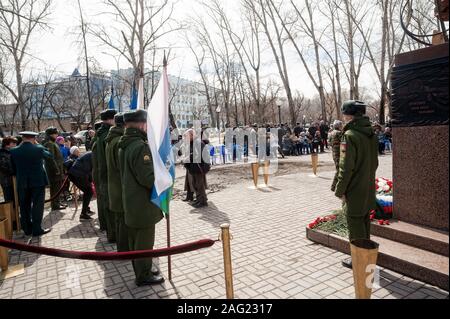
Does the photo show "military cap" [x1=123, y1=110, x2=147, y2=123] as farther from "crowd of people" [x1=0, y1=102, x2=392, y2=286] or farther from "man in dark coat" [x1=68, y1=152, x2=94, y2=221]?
"man in dark coat" [x1=68, y1=152, x2=94, y2=221]

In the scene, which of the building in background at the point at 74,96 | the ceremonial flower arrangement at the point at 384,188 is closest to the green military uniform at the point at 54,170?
the ceremonial flower arrangement at the point at 384,188

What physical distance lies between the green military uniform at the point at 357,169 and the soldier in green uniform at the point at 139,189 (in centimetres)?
231

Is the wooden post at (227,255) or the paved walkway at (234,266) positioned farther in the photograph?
the paved walkway at (234,266)

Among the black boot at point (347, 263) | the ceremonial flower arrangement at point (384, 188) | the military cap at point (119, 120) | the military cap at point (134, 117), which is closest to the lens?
the military cap at point (134, 117)

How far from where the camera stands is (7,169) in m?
6.80

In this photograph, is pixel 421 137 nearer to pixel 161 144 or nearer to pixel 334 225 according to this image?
pixel 334 225

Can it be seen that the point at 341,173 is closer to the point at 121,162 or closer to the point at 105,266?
the point at 121,162

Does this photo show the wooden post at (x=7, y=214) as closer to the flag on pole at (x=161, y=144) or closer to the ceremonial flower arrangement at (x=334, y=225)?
the flag on pole at (x=161, y=144)

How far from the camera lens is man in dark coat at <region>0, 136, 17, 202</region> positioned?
22.3ft

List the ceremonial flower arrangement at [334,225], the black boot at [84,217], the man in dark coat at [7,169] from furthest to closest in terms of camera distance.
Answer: the black boot at [84,217]
the man in dark coat at [7,169]
the ceremonial flower arrangement at [334,225]

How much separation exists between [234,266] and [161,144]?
79.4 inches

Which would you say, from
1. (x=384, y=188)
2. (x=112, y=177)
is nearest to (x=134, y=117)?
(x=112, y=177)

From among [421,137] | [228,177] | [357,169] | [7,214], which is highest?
[421,137]

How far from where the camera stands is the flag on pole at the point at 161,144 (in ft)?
12.4
